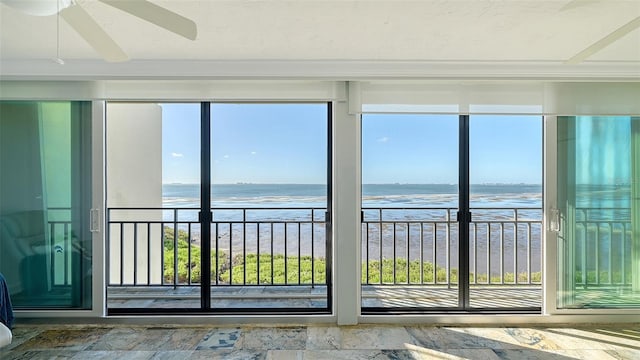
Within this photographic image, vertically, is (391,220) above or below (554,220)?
below

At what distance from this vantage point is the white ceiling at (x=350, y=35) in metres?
2.09

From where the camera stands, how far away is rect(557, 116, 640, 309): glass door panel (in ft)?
10.1

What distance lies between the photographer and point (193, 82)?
3002 mm

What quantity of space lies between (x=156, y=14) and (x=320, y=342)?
249 cm

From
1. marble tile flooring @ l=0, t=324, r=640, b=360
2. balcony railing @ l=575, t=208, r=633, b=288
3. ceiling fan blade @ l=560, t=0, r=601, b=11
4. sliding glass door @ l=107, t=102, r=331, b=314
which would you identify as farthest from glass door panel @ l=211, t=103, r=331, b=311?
balcony railing @ l=575, t=208, r=633, b=288

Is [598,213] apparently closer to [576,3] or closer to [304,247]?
[576,3]

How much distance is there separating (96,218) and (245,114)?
167 cm

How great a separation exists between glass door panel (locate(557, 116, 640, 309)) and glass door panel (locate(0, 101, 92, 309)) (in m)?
4.24

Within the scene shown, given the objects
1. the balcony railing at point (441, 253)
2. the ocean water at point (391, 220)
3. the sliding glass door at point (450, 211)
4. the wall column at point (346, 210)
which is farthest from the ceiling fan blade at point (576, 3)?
the balcony railing at point (441, 253)

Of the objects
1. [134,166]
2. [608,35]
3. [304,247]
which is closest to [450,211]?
[304,247]

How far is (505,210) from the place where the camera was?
3.91 m

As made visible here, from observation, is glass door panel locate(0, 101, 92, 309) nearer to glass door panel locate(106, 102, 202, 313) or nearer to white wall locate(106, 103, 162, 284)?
glass door panel locate(106, 102, 202, 313)

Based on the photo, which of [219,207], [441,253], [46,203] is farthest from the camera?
[441,253]

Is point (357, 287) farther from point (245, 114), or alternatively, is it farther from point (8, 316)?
point (8, 316)
